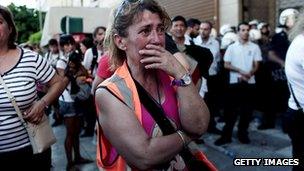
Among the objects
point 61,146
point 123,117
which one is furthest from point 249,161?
point 61,146

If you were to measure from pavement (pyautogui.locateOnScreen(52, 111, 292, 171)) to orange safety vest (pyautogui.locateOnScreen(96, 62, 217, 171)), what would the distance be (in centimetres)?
358

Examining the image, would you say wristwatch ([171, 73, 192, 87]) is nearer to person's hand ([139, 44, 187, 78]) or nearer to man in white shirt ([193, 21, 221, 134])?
person's hand ([139, 44, 187, 78])

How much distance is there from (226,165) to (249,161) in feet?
8.35

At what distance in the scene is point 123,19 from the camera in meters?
2.01

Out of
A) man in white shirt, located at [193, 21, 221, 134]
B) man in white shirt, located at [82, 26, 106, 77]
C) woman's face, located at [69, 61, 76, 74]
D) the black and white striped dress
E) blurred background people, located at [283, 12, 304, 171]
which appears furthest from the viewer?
man in white shirt, located at [193, 21, 221, 134]

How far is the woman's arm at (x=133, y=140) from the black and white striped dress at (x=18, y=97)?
1156mm

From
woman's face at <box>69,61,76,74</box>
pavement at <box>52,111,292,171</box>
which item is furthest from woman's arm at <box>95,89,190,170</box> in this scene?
woman's face at <box>69,61,76,74</box>

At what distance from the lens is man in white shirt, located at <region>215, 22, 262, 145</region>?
691 centimetres

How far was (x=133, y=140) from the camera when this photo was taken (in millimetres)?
1863

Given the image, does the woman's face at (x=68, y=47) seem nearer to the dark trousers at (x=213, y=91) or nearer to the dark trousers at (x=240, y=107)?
the dark trousers at (x=213, y=91)

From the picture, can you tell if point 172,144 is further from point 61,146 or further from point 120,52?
point 61,146

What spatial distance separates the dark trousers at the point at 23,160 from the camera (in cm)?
295

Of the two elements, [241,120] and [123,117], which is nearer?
[123,117]

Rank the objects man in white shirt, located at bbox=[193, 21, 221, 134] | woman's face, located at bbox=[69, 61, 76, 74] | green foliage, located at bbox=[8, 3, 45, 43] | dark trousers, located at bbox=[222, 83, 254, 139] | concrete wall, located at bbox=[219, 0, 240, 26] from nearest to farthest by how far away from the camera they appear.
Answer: woman's face, located at bbox=[69, 61, 76, 74] < dark trousers, located at bbox=[222, 83, 254, 139] < man in white shirt, located at bbox=[193, 21, 221, 134] < concrete wall, located at bbox=[219, 0, 240, 26] < green foliage, located at bbox=[8, 3, 45, 43]
